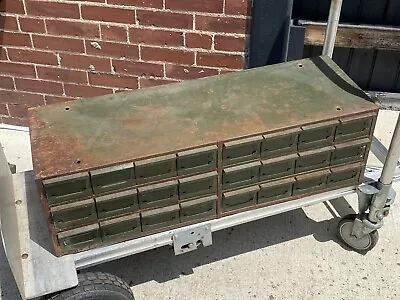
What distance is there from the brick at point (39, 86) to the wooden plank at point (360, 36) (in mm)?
1793

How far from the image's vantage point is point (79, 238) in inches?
98.5

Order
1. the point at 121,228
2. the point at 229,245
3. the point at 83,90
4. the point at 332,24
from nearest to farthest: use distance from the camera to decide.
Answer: the point at 121,228 < the point at 332,24 < the point at 229,245 < the point at 83,90

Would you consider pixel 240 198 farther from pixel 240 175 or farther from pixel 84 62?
pixel 84 62

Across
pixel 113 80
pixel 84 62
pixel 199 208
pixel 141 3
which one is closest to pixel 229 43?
pixel 141 3

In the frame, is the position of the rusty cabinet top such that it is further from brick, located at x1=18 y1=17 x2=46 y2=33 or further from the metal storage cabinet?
brick, located at x1=18 y1=17 x2=46 y2=33

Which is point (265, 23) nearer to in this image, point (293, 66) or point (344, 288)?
point (293, 66)

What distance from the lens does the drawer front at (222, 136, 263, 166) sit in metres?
2.50

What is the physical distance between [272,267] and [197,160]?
0.94 meters

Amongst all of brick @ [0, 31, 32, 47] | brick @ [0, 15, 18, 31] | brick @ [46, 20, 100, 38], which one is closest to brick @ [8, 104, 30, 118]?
brick @ [0, 31, 32, 47]

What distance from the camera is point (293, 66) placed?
3002mm

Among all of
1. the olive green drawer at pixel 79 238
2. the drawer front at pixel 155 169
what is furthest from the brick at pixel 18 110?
the drawer front at pixel 155 169

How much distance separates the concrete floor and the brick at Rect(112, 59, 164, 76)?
1.16 meters

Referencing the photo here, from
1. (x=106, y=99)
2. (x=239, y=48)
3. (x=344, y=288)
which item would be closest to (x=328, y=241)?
(x=344, y=288)

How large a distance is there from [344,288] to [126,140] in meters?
1.44
